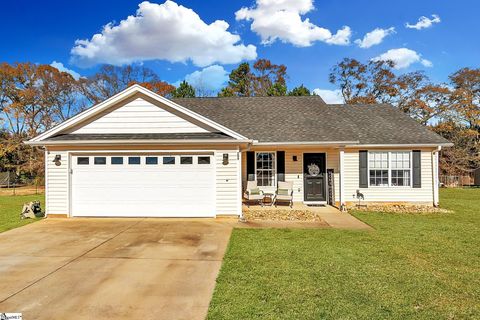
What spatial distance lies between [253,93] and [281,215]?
84.3 feet

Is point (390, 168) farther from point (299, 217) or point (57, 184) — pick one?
point (57, 184)

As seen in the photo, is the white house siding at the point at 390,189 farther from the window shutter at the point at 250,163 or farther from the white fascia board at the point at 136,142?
the white fascia board at the point at 136,142

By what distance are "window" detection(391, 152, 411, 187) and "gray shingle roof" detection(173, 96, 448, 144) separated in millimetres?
617

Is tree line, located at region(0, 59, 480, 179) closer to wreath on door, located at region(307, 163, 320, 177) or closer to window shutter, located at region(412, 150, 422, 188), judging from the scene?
window shutter, located at region(412, 150, 422, 188)

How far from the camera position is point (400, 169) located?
Result: 1242cm

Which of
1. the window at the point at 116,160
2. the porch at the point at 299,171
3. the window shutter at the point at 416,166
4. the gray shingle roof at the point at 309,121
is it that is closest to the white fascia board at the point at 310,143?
the gray shingle roof at the point at 309,121

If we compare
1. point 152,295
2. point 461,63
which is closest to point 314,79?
point 461,63

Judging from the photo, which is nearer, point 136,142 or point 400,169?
point 136,142

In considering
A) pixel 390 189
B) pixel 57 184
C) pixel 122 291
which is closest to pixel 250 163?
pixel 390 189

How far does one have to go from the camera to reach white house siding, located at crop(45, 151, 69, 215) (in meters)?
9.76

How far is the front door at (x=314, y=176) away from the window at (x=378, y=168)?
6.60 feet

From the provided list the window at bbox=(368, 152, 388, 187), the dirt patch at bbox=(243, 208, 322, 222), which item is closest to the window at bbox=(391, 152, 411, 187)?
the window at bbox=(368, 152, 388, 187)

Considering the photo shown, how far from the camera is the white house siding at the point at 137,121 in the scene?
10153 millimetres

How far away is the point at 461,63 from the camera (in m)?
30.1
